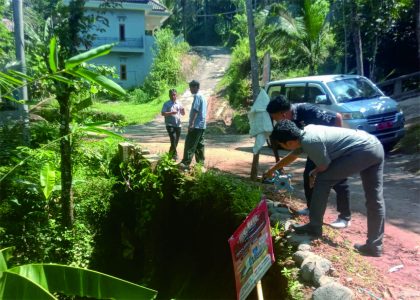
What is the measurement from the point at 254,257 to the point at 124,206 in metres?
4.84

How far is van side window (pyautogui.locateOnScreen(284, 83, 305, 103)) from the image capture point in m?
11.6

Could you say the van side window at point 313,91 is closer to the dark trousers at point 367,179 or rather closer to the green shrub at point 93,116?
the green shrub at point 93,116

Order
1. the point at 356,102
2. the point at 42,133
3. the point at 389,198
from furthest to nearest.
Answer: the point at 356,102
the point at 42,133
the point at 389,198

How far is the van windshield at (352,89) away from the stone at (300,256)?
21.1 feet

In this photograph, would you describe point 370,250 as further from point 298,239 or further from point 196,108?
point 196,108

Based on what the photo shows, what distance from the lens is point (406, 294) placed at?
4.43 metres

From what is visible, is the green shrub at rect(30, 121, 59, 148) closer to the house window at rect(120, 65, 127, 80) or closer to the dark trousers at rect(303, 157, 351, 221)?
the dark trousers at rect(303, 157, 351, 221)

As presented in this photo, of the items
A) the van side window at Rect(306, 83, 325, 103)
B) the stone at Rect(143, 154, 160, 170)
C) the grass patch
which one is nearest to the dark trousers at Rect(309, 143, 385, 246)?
the stone at Rect(143, 154, 160, 170)

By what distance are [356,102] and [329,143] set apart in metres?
6.21

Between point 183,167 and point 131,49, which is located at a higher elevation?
point 131,49

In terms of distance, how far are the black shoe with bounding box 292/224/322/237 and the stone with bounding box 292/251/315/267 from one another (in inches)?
14.2

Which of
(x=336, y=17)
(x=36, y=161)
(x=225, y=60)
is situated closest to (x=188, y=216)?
(x=36, y=161)

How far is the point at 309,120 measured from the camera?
6.45m

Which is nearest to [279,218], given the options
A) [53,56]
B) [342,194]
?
[342,194]
